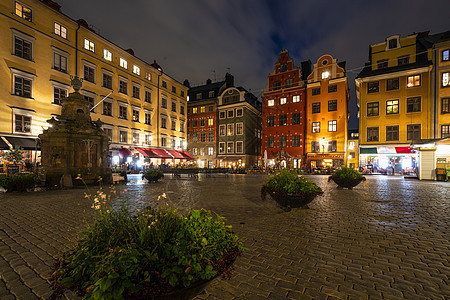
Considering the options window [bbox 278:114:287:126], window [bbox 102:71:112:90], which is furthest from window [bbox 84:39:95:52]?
window [bbox 278:114:287:126]

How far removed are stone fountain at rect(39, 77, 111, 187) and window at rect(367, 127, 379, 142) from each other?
113 feet

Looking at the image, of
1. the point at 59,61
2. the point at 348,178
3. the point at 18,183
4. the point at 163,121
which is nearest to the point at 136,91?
the point at 163,121

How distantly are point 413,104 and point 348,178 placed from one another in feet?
84.3

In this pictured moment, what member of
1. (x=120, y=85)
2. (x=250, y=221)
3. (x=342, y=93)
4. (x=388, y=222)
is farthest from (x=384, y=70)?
(x=120, y=85)

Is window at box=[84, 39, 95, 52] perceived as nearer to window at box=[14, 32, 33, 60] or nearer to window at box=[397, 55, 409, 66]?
window at box=[14, 32, 33, 60]

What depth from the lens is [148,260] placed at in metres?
2.09

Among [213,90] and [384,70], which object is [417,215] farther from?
[213,90]

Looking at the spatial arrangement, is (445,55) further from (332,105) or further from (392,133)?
(332,105)

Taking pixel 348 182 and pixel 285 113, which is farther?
pixel 285 113

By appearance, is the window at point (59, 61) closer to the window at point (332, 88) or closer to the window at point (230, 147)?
the window at point (230, 147)

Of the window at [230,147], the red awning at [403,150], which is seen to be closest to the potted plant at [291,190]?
→ the red awning at [403,150]

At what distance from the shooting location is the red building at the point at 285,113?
121ft

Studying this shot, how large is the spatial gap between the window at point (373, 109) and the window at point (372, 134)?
2113 millimetres

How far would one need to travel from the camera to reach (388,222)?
6.32 m
